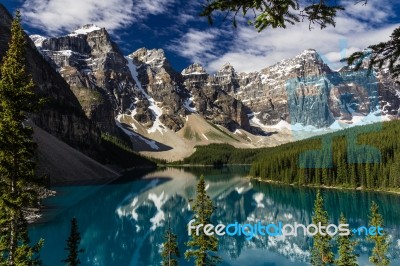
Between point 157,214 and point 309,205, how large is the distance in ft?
119

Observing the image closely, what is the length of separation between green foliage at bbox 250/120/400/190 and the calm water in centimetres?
877

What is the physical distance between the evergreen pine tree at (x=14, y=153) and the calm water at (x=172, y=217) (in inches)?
1224

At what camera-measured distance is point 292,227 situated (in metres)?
65.6

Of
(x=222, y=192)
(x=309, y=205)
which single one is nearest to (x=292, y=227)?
(x=309, y=205)

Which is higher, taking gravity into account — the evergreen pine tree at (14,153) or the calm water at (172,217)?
the evergreen pine tree at (14,153)

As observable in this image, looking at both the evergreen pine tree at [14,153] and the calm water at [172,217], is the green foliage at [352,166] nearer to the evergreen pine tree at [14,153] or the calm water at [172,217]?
the calm water at [172,217]

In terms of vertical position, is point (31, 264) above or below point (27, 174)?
below

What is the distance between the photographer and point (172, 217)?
258 feet

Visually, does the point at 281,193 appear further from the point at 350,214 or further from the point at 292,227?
the point at 292,227

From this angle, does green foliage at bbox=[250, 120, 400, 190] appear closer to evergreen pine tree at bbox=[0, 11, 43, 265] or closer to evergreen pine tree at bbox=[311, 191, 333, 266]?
evergreen pine tree at bbox=[311, 191, 333, 266]

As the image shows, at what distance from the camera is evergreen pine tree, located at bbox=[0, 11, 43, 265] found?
1614 cm

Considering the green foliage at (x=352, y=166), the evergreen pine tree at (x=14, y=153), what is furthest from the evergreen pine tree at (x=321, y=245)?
the green foliage at (x=352, y=166)

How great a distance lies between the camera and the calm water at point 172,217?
50.2 metres

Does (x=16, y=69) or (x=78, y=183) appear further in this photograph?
(x=78, y=183)
